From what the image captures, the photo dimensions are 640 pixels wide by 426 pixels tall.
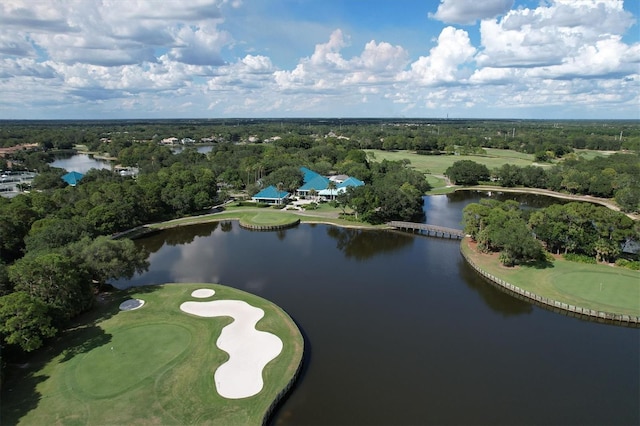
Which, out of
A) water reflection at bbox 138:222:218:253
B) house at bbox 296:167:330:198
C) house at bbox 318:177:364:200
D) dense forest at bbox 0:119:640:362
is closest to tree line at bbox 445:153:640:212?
dense forest at bbox 0:119:640:362

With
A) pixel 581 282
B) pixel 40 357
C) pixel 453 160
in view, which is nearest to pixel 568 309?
pixel 581 282

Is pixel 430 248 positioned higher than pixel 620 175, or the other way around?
pixel 620 175

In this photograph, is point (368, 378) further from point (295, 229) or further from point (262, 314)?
point (295, 229)

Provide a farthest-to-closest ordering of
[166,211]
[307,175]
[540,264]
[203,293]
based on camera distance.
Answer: [307,175] < [166,211] < [540,264] < [203,293]

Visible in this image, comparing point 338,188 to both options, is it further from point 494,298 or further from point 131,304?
point 131,304

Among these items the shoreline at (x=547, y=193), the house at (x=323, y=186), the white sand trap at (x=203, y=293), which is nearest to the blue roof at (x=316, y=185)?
the house at (x=323, y=186)

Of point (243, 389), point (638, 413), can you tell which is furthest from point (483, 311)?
point (243, 389)
